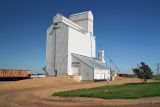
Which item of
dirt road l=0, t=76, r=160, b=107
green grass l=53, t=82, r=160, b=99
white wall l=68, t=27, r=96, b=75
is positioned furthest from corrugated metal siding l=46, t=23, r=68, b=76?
green grass l=53, t=82, r=160, b=99

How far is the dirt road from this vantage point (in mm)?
17767

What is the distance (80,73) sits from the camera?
60.6m

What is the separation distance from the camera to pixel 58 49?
63.5 metres

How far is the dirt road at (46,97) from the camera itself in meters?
17.8

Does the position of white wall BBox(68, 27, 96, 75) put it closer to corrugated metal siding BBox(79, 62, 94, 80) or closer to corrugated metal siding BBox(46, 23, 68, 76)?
corrugated metal siding BBox(46, 23, 68, 76)

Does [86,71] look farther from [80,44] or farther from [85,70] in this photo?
[80,44]

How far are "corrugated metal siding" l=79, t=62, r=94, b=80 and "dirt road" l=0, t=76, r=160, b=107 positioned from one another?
16.3ft

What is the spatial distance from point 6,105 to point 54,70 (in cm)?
4584

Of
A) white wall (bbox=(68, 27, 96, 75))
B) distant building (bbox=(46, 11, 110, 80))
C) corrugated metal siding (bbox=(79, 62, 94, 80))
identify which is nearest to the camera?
corrugated metal siding (bbox=(79, 62, 94, 80))

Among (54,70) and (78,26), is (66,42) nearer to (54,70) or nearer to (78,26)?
(54,70)

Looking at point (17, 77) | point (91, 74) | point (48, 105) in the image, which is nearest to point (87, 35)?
point (91, 74)

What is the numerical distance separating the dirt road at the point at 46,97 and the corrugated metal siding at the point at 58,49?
26.2 feet

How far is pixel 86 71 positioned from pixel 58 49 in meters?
10.5

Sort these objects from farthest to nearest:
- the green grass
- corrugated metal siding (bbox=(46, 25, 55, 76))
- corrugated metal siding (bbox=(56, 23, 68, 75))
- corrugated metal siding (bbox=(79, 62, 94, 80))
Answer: corrugated metal siding (bbox=(46, 25, 55, 76)) < corrugated metal siding (bbox=(56, 23, 68, 75)) < corrugated metal siding (bbox=(79, 62, 94, 80)) < the green grass
